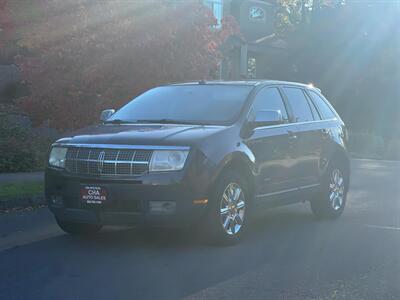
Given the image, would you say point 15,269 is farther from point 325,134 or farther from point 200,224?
point 325,134

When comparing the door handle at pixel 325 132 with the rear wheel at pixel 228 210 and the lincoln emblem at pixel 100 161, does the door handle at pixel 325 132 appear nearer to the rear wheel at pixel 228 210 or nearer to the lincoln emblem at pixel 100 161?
the rear wheel at pixel 228 210

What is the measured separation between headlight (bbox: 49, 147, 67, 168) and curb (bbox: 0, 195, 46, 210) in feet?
7.83

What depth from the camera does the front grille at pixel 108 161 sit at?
256 inches

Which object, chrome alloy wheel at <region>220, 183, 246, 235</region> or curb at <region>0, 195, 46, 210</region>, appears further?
curb at <region>0, 195, 46, 210</region>

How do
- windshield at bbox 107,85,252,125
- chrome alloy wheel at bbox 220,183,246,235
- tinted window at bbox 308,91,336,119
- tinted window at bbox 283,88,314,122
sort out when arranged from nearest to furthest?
chrome alloy wheel at bbox 220,183,246,235, windshield at bbox 107,85,252,125, tinted window at bbox 283,88,314,122, tinted window at bbox 308,91,336,119

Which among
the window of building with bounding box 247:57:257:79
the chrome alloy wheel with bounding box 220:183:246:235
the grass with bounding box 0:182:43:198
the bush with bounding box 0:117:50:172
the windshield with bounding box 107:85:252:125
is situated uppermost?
the windshield with bounding box 107:85:252:125

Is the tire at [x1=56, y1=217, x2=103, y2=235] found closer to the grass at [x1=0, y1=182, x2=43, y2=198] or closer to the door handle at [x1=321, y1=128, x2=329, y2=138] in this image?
the grass at [x1=0, y1=182, x2=43, y2=198]

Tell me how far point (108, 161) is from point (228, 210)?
1.37 metres

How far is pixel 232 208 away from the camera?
7.02 metres

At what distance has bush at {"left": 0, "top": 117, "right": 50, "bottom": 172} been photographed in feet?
43.4

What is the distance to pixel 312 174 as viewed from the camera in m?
8.54

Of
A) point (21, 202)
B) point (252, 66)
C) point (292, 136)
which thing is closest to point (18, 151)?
point (21, 202)

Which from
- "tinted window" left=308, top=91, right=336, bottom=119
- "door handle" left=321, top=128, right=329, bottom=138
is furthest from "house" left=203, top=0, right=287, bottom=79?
"door handle" left=321, top=128, right=329, bottom=138

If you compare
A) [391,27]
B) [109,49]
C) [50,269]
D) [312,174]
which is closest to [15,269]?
[50,269]
